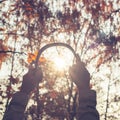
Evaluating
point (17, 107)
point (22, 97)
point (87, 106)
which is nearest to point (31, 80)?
point (22, 97)

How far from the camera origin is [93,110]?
4164mm

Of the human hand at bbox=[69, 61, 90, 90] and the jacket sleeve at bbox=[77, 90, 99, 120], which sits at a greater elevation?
the human hand at bbox=[69, 61, 90, 90]

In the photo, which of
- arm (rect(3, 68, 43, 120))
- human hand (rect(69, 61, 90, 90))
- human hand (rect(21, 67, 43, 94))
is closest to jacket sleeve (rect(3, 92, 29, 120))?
arm (rect(3, 68, 43, 120))

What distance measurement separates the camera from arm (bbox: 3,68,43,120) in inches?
161

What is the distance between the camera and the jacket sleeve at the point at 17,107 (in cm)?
409

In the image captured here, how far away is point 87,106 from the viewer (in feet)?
13.7

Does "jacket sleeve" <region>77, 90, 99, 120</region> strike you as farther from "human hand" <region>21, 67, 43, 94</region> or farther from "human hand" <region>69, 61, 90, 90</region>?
"human hand" <region>21, 67, 43, 94</region>

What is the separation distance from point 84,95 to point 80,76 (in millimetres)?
273

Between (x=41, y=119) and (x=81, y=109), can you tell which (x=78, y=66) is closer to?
(x=81, y=109)

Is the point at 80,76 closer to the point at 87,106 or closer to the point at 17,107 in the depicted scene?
the point at 87,106

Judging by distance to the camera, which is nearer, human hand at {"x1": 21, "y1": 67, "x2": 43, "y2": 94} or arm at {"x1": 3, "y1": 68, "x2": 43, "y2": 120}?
arm at {"x1": 3, "y1": 68, "x2": 43, "y2": 120}

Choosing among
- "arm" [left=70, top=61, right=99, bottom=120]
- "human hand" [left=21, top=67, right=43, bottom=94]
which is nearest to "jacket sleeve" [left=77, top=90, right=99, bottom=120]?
"arm" [left=70, top=61, right=99, bottom=120]

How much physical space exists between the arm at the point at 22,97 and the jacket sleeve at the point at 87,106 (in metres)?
0.68

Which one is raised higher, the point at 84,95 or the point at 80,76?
the point at 80,76
